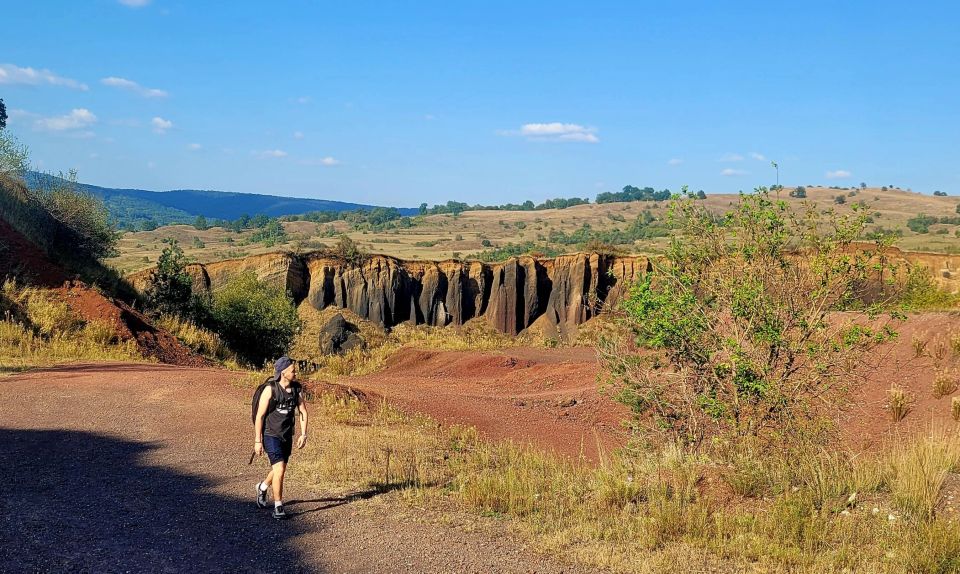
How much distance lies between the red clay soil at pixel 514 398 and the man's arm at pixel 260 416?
4.07 metres

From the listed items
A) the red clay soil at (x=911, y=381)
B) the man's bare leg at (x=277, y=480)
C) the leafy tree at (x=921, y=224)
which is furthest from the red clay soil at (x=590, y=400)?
the leafy tree at (x=921, y=224)

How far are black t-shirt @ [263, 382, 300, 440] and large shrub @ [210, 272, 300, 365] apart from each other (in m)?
19.9

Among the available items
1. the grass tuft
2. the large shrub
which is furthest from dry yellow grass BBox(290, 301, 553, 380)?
the grass tuft

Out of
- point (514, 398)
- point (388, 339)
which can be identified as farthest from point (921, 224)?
point (514, 398)

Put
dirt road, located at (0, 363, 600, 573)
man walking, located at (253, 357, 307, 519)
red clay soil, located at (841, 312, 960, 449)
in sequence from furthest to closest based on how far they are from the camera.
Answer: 1. red clay soil, located at (841, 312, 960, 449)
2. man walking, located at (253, 357, 307, 519)
3. dirt road, located at (0, 363, 600, 573)

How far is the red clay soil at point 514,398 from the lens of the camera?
15.0 metres

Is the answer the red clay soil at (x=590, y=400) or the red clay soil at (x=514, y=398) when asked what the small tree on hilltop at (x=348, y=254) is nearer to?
the red clay soil at (x=514, y=398)

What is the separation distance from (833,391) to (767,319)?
1.17m

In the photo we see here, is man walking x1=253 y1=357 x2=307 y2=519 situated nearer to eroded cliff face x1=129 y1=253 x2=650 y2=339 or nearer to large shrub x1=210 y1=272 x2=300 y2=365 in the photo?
large shrub x1=210 y1=272 x2=300 y2=365

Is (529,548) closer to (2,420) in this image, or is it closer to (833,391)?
(833,391)

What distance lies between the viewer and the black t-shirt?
7.93m

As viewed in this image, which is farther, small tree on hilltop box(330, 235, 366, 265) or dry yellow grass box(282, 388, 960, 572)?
small tree on hilltop box(330, 235, 366, 265)

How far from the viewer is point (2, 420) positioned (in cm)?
1202

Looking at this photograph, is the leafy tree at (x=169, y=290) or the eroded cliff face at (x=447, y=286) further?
the eroded cliff face at (x=447, y=286)
